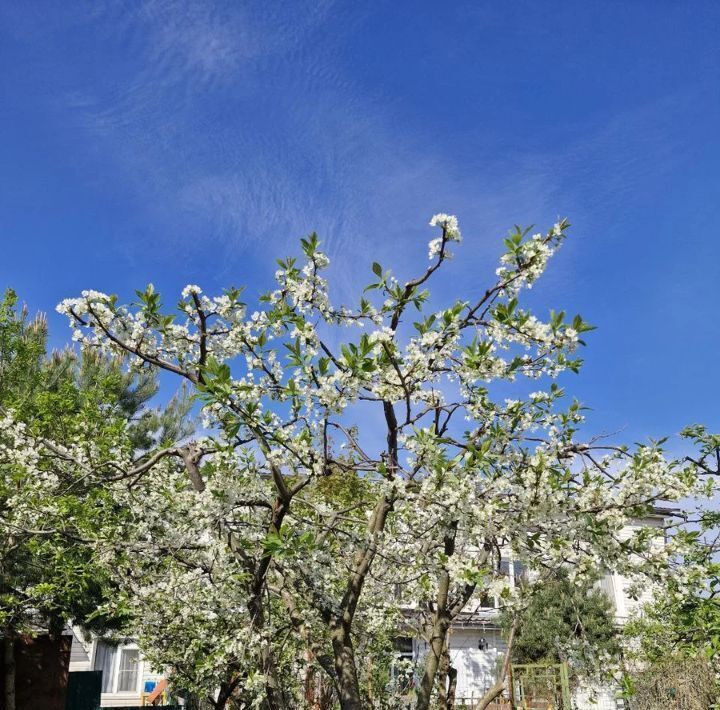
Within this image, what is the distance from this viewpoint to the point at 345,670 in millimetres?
5309

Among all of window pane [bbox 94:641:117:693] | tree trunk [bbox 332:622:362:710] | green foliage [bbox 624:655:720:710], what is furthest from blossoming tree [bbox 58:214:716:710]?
window pane [bbox 94:641:117:693]

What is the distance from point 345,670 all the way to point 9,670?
9.96 meters

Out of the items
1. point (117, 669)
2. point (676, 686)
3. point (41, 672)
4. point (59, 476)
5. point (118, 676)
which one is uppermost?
point (59, 476)

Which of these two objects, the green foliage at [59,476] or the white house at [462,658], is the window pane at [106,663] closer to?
the white house at [462,658]

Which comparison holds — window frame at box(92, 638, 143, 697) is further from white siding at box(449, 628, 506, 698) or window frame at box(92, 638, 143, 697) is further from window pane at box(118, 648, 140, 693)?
white siding at box(449, 628, 506, 698)

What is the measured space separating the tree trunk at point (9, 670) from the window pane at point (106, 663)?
30.0 ft

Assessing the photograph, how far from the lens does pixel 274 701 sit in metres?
5.55

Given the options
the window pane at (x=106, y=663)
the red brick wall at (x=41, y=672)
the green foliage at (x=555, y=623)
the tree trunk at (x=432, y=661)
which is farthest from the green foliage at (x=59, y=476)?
the green foliage at (x=555, y=623)

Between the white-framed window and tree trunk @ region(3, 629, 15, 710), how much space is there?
917 centimetres

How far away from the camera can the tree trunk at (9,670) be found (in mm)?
12164

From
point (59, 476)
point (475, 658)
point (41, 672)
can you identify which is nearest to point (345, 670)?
point (59, 476)

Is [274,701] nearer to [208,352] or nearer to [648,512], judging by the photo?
[208,352]

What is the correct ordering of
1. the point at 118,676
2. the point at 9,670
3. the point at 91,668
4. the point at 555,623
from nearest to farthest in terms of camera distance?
the point at 9,670, the point at 555,623, the point at 91,668, the point at 118,676

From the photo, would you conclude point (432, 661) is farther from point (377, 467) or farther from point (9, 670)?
point (9, 670)
